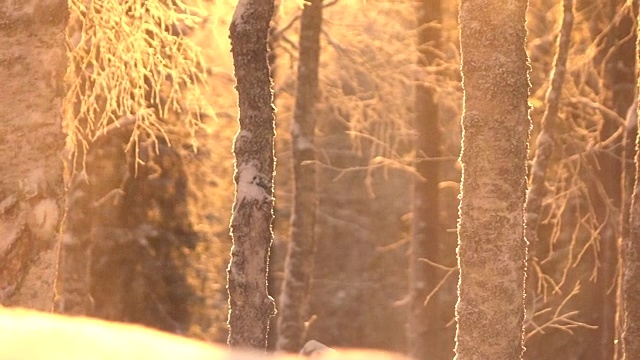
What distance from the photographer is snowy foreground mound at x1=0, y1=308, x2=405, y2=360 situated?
5.37 feet

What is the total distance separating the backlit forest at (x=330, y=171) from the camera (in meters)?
6.57

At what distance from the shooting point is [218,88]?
2231 centimetres

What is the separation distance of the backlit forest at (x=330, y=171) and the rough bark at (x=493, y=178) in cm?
1

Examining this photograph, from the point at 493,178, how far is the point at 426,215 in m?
8.31

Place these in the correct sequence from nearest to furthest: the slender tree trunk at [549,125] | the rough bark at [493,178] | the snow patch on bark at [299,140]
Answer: the rough bark at [493,178]
the slender tree trunk at [549,125]
the snow patch on bark at [299,140]

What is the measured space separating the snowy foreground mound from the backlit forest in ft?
15.2

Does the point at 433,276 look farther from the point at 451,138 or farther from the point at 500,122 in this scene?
the point at 500,122

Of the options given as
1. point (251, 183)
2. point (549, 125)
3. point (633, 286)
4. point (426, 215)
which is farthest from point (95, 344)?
point (426, 215)

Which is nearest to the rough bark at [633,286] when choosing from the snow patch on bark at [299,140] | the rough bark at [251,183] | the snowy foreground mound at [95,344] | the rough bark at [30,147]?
the rough bark at [251,183]

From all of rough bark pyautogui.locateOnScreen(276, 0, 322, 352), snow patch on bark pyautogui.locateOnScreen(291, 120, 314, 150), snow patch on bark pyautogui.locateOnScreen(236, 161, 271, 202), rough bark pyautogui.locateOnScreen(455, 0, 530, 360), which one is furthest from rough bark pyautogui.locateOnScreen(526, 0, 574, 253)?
rough bark pyautogui.locateOnScreen(455, 0, 530, 360)

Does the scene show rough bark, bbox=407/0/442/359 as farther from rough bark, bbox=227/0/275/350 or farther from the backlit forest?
rough bark, bbox=227/0/275/350

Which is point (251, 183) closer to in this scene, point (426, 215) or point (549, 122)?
point (549, 122)

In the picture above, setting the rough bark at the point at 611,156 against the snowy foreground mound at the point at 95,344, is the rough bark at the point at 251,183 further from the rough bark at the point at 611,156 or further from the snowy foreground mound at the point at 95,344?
the rough bark at the point at 611,156

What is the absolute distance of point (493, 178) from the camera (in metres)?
6.57
